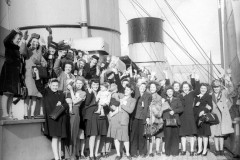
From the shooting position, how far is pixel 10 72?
5668 mm

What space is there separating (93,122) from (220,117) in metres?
2.68

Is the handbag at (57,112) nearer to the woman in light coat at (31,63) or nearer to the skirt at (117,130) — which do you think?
the woman in light coat at (31,63)

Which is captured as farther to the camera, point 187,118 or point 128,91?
point 187,118

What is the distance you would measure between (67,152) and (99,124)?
0.84 meters

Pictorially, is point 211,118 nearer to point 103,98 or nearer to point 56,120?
point 103,98

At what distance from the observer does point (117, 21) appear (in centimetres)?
1366

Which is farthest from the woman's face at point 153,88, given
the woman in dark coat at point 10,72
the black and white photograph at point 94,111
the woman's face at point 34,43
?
the woman in dark coat at point 10,72

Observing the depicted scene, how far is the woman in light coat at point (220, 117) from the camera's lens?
6.72 m

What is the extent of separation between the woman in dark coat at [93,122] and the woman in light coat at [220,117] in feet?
7.70

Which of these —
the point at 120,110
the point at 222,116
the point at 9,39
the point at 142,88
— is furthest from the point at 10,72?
the point at 222,116

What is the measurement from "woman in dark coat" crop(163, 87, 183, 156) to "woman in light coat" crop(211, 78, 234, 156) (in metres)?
0.79

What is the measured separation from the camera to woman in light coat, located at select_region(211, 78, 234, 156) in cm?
672

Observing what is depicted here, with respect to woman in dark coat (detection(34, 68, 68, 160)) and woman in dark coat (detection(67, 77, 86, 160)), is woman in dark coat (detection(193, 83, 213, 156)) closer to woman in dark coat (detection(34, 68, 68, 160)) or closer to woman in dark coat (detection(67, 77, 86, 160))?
woman in dark coat (detection(67, 77, 86, 160))

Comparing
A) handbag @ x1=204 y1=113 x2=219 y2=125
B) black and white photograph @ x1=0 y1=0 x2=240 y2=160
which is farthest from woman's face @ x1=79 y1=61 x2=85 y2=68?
handbag @ x1=204 y1=113 x2=219 y2=125
